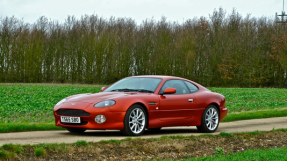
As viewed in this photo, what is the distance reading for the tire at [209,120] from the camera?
437 inches

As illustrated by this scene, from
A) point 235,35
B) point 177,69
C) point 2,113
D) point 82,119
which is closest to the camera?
point 82,119

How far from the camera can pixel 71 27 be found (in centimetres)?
5453

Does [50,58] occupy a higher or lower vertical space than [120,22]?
lower

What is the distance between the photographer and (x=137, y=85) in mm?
10312

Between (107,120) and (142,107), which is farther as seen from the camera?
(142,107)

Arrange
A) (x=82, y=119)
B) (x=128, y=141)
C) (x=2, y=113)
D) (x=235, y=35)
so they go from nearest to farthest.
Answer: (x=128, y=141) → (x=82, y=119) → (x=2, y=113) → (x=235, y=35)

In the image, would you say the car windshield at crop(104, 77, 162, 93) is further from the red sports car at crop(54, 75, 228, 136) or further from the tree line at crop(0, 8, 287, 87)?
the tree line at crop(0, 8, 287, 87)

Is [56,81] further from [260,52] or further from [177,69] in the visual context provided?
[260,52]

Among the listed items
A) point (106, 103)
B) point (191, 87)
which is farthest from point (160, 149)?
point (191, 87)

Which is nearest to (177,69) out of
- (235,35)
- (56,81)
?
(235,35)

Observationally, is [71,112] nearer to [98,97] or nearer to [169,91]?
[98,97]

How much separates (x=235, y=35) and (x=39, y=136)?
152ft

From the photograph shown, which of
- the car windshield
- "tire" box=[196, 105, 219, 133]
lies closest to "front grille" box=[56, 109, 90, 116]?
the car windshield

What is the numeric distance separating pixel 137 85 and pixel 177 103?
1.16 meters
